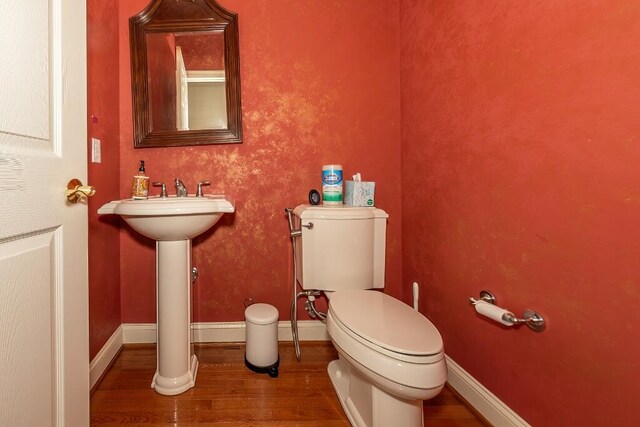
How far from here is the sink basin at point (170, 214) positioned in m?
1.07

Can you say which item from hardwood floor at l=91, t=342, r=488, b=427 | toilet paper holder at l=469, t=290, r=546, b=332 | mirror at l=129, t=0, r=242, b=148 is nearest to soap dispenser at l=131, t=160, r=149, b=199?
mirror at l=129, t=0, r=242, b=148

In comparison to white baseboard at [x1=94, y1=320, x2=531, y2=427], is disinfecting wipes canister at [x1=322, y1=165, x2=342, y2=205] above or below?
above

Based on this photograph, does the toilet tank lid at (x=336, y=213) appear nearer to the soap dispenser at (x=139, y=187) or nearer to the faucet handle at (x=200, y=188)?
the faucet handle at (x=200, y=188)

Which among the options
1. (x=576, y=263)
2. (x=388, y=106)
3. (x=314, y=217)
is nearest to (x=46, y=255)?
(x=314, y=217)

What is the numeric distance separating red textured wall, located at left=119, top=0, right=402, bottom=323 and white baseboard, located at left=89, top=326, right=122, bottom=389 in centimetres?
11

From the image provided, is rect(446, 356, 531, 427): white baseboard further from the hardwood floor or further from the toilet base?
the toilet base

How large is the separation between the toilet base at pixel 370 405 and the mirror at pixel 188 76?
1298mm

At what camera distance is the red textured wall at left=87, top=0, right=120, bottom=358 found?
128cm

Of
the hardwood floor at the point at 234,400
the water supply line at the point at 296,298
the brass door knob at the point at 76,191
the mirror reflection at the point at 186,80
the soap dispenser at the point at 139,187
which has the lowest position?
the hardwood floor at the point at 234,400

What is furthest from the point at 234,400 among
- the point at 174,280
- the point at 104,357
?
the point at 104,357

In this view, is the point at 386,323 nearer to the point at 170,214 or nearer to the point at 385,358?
the point at 385,358

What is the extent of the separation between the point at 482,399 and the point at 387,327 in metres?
0.55

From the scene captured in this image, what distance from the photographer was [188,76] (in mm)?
1554

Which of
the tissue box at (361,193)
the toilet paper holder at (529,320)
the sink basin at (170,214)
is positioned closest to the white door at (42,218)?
the sink basin at (170,214)
